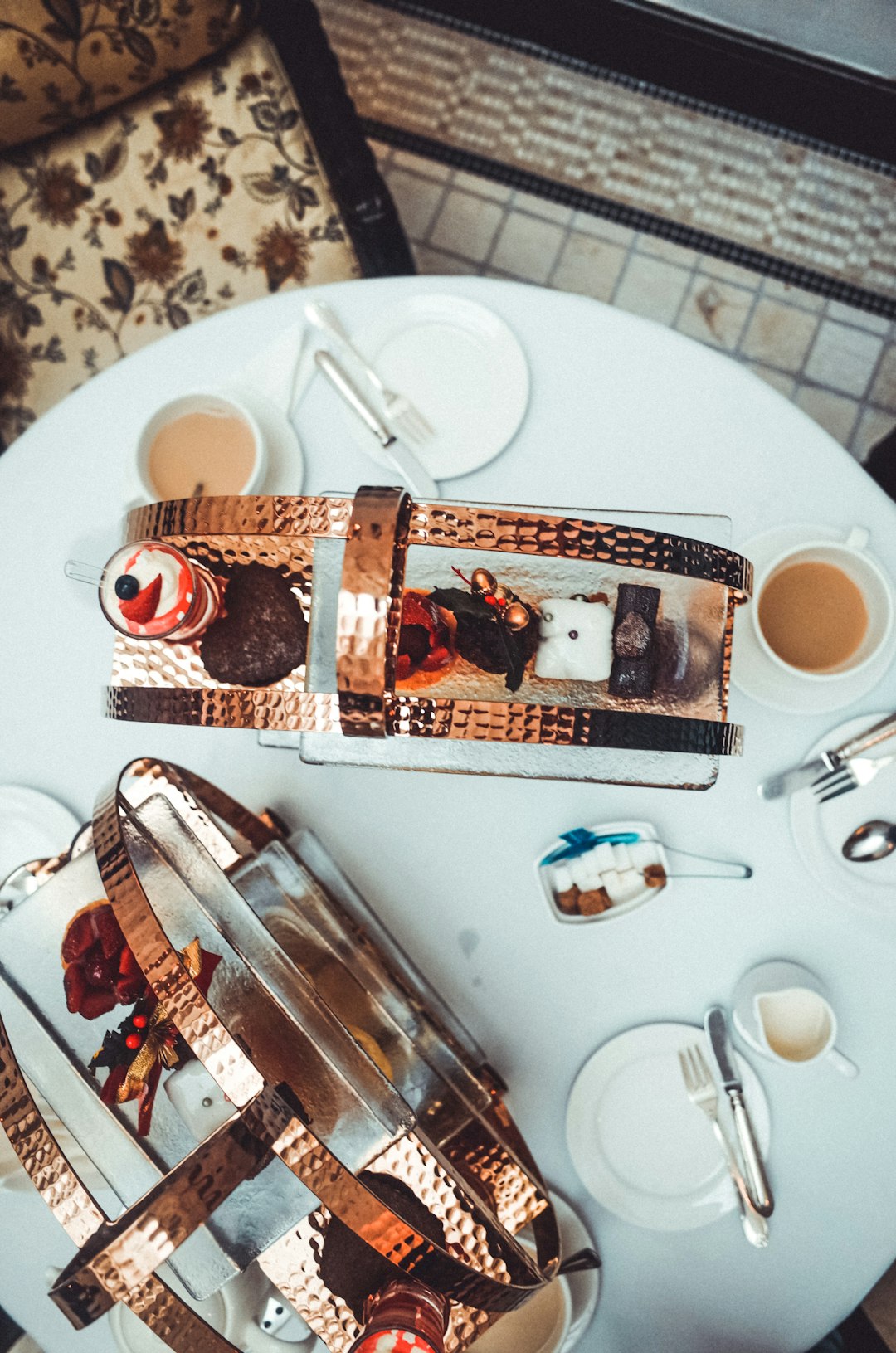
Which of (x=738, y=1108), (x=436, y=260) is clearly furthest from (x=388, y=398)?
(x=436, y=260)

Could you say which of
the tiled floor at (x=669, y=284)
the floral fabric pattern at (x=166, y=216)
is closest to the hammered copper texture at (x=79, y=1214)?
the floral fabric pattern at (x=166, y=216)

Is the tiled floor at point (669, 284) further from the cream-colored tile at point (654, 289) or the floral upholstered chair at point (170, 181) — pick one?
the floral upholstered chair at point (170, 181)

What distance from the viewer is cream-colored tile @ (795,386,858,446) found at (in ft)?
7.38

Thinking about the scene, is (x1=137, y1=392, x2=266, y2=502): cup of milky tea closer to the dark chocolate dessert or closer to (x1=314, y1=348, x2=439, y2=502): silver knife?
(x1=314, y1=348, x2=439, y2=502): silver knife

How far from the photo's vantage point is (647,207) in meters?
2.31

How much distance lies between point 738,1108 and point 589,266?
2.08 metres

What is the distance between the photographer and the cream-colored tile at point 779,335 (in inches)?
89.4

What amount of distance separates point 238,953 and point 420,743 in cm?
33

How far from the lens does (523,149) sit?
236 cm

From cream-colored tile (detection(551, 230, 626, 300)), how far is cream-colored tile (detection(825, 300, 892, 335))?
0.57m

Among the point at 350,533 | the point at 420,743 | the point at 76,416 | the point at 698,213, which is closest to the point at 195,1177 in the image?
the point at 420,743

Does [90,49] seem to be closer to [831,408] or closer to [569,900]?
[569,900]

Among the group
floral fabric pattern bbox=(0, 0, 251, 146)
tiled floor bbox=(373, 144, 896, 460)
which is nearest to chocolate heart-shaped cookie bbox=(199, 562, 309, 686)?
floral fabric pattern bbox=(0, 0, 251, 146)

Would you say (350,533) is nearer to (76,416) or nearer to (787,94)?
(76,416)
